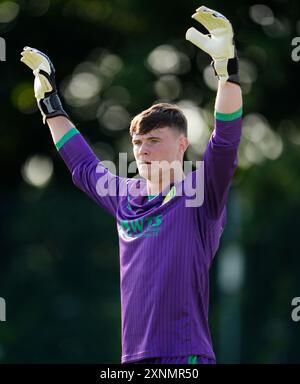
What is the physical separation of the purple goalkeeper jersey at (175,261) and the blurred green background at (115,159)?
6.72 metres

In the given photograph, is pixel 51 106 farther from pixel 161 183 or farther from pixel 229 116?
pixel 229 116

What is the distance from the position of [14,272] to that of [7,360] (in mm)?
899

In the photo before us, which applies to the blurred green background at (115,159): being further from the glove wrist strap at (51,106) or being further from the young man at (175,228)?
the young man at (175,228)

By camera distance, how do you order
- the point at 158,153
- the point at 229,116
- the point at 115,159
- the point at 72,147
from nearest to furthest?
the point at 229,116
the point at 158,153
the point at 72,147
the point at 115,159

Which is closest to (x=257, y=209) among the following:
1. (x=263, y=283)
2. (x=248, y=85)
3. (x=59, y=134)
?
(x=263, y=283)

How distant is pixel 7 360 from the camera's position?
480 inches

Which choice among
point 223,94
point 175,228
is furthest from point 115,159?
point 223,94

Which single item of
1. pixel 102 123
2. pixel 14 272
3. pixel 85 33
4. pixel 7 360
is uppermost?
pixel 85 33

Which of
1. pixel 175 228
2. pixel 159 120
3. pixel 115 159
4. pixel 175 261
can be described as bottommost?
pixel 175 261

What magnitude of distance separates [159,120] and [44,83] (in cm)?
71

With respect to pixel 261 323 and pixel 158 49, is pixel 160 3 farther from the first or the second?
pixel 261 323

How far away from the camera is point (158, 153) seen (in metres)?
5.16

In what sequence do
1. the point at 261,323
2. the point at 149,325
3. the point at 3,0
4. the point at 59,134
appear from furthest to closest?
1. the point at 3,0
2. the point at 261,323
3. the point at 59,134
4. the point at 149,325

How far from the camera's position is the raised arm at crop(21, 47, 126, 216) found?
216 inches
